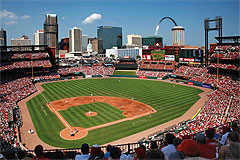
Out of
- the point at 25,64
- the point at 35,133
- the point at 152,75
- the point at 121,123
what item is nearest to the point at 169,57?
the point at 152,75

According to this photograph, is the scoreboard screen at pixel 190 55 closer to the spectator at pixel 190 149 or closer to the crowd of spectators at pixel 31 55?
the crowd of spectators at pixel 31 55

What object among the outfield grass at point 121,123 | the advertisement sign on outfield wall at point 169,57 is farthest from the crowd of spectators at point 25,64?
the advertisement sign on outfield wall at point 169,57

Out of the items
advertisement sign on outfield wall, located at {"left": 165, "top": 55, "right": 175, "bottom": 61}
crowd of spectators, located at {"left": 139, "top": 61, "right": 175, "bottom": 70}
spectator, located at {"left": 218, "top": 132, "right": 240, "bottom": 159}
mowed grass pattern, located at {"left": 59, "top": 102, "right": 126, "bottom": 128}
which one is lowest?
mowed grass pattern, located at {"left": 59, "top": 102, "right": 126, "bottom": 128}

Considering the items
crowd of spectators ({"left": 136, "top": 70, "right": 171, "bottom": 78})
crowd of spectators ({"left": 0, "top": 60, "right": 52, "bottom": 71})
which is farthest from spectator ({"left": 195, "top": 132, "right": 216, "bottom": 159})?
crowd of spectators ({"left": 136, "top": 70, "right": 171, "bottom": 78})

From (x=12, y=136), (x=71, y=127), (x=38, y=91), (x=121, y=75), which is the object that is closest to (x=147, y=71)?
(x=121, y=75)

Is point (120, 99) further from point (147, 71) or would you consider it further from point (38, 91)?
point (147, 71)

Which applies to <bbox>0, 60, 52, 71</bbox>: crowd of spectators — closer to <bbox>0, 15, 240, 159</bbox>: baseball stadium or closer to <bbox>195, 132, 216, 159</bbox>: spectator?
<bbox>0, 15, 240, 159</bbox>: baseball stadium

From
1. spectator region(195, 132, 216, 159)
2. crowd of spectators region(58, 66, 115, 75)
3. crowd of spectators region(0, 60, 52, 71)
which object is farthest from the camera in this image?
crowd of spectators region(58, 66, 115, 75)
